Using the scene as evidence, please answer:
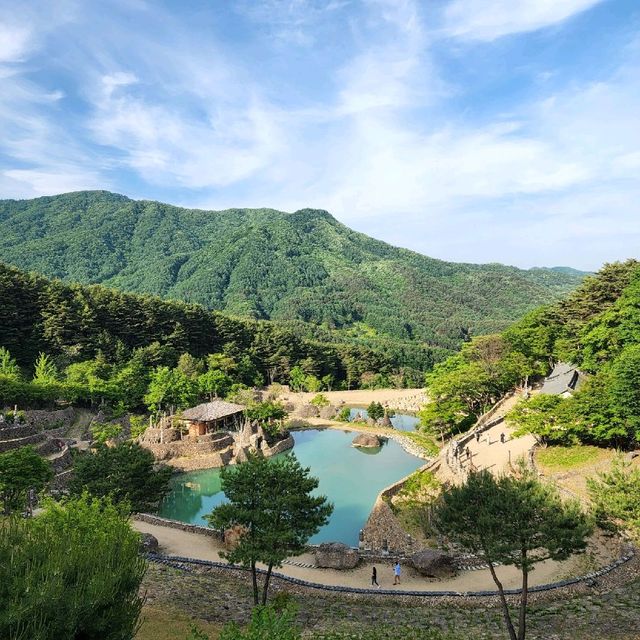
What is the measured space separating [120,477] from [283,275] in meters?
138

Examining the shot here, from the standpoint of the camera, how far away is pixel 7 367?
3862 centimetres

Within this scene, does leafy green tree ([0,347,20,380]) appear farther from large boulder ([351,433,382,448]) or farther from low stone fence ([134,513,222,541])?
large boulder ([351,433,382,448])

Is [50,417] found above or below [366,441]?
above

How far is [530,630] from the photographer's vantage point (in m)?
13.0

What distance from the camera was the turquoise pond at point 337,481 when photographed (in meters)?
25.7

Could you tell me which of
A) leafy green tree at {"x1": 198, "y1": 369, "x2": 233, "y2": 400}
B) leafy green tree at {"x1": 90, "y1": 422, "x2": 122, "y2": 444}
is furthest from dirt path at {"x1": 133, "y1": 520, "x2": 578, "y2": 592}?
leafy green tree at {"x1": 198, "y1": 369, "x2": 233, "y2": 400}

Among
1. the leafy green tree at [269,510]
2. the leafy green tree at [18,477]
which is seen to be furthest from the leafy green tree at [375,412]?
the leafy green tree at [269,510]

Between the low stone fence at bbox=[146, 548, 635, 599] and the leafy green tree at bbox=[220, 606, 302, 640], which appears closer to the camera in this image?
the leafy green tree at bbox=[220, 606, 302, 640]

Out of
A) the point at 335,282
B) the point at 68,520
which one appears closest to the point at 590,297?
the point at 68,520

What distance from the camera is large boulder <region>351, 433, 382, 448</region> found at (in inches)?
1593

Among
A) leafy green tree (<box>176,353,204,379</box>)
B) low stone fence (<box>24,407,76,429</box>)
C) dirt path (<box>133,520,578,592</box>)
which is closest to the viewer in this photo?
dirt path (<box>133,520,578,592</box>)

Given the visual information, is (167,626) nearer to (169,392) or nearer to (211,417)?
(211,417)

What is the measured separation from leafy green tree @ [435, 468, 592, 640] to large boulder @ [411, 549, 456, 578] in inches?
206

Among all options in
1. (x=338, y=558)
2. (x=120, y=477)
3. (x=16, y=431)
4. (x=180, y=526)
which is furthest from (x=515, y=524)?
(x=16, y=431)
